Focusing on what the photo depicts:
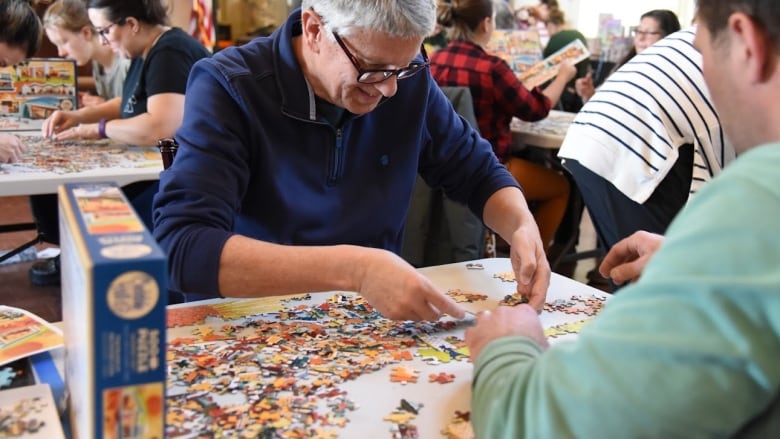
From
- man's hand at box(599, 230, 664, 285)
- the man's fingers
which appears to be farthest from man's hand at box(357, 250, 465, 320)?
man's hand at box(599, 230, 664, 285)

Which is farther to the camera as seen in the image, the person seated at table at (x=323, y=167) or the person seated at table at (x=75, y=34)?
the person seated at table at (x=75, y=34)

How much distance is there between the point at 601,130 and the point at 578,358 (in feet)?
5.24

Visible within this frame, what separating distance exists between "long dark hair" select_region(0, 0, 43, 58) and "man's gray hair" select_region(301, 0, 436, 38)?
2.03 m

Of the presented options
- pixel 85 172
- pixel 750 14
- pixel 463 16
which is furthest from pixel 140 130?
pixel 750 14

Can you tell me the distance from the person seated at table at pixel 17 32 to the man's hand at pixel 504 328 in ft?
7.80

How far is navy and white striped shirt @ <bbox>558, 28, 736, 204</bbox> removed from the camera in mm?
1959

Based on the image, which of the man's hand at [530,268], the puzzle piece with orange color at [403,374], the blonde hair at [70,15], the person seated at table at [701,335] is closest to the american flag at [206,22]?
the blonde hair at [70,15]

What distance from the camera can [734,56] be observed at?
784 millimetres

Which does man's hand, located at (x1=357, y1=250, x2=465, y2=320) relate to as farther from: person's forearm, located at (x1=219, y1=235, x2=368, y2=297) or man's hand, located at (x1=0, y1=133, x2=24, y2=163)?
man's hand, located at (x1=0, y1=133, x2=24, y2=163)

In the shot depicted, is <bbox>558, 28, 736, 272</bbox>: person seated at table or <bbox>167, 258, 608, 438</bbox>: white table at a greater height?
<bbox>558, 28, 736, 272</bbox>: person seated at table

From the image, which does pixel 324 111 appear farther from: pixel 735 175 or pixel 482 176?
pixel 735 175

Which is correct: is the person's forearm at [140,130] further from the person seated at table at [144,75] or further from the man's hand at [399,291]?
the man's hand at [399,291]

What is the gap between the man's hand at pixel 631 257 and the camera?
1393 millimetres

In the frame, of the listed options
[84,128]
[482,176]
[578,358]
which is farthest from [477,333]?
[84,128]
